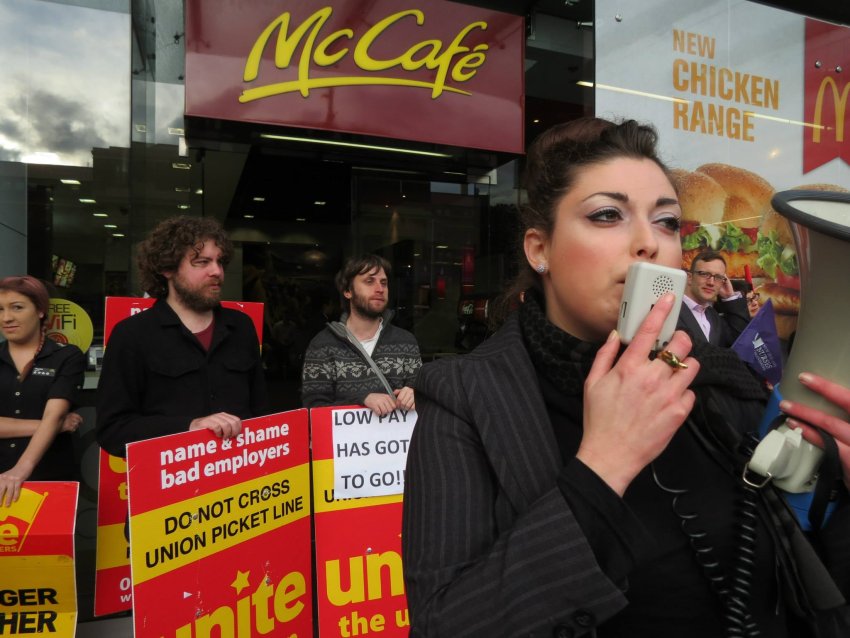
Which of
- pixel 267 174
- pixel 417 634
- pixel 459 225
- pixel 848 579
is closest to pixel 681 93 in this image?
pixel 459 225

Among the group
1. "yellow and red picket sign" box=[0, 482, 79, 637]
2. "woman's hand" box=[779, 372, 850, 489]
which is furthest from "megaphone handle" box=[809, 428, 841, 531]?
"yellow and red picket sign" box=[0, 482, 79, 637]

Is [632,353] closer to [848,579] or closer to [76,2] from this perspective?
[848,579]

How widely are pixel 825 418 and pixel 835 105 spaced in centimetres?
695

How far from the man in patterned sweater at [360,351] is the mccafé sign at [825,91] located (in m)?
5.06

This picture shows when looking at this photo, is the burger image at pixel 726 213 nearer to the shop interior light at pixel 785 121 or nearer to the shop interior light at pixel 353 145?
the shop interior light at pixel 785 121

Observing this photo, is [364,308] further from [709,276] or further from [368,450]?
[709,276]

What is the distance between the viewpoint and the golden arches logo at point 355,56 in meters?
4.41

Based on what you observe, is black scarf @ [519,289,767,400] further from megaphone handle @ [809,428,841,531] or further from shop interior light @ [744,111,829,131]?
shop interior light @ [744,111,829,131]

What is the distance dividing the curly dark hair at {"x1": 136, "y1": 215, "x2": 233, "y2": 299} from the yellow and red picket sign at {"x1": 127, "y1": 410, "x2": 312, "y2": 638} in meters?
1.02

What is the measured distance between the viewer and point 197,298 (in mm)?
2973

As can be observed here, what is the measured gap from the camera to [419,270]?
578 centimetres

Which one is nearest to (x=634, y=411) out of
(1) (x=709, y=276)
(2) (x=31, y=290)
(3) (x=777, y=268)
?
(2) (x=31, y=290)

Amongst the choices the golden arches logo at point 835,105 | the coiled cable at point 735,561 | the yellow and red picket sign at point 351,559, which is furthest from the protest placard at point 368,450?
the golden arches logo at point 835,105

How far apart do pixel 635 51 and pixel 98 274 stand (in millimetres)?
4916
